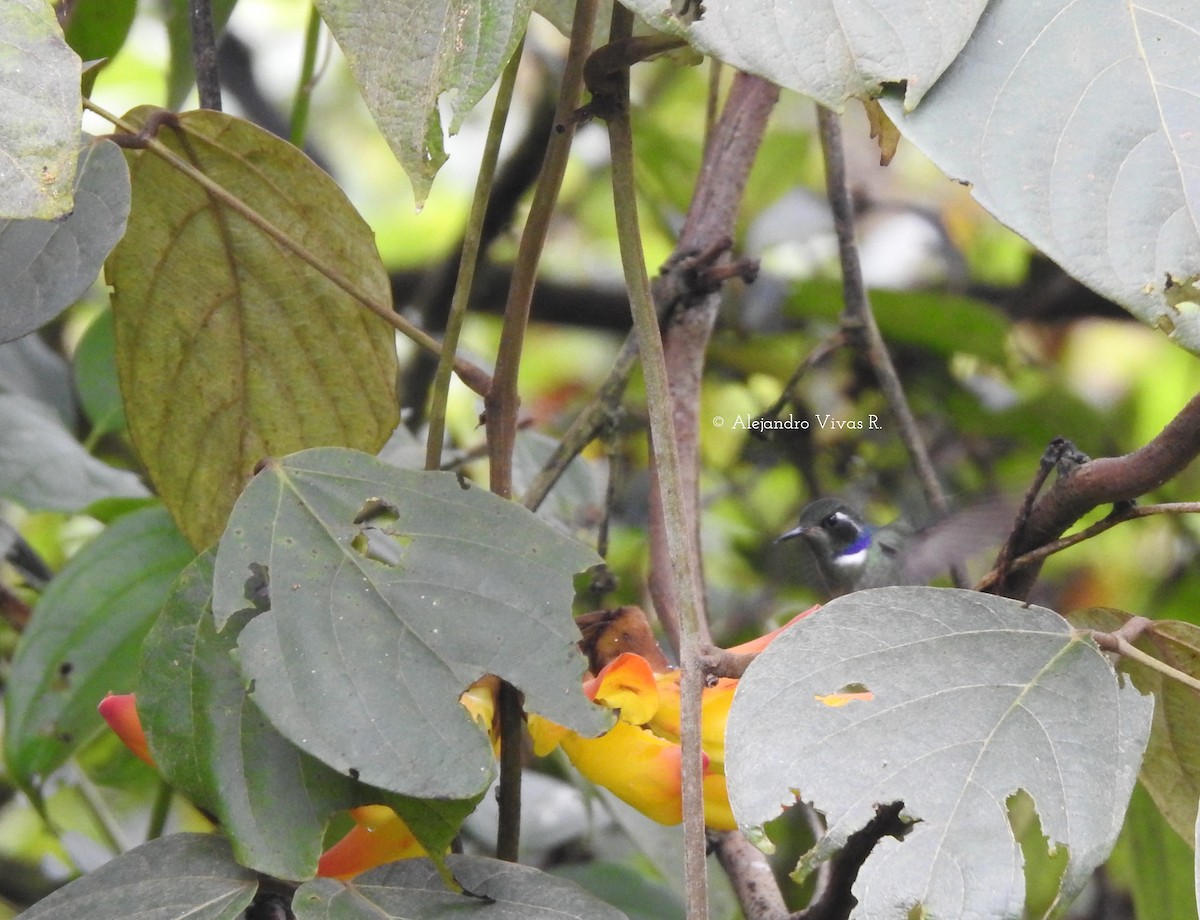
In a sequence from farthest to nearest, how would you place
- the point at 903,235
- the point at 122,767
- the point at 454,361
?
the point at 903,235 → the point at 122,767 → the point at 454,361

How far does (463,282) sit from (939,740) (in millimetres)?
444

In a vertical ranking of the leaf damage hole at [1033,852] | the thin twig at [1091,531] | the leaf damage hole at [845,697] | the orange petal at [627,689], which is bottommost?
the leaf damage hole at [1033,852]

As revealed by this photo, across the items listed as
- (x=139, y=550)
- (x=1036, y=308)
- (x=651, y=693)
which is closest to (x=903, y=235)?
(x=1036, y=308)

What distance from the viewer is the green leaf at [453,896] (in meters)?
0.75

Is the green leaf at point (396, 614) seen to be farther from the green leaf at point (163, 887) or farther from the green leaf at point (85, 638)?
the green leaf at point (85, 638)

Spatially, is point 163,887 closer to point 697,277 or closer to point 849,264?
point 697,277

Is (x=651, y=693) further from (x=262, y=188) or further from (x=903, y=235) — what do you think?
(x=903, y=235)

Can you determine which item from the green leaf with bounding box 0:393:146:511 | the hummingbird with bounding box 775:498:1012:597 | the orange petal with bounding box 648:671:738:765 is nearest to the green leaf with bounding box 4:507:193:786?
the green leaf with bounding box 0:393:146:511

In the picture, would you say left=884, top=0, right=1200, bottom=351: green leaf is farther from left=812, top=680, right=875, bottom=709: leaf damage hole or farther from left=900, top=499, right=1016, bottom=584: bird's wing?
left=900, top=499, right=1016, bottom=584: bird's wing

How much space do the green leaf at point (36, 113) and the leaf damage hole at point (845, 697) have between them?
484 mm

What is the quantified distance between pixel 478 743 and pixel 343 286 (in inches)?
14.5

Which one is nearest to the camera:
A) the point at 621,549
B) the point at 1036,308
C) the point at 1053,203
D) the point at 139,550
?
the point at 1053,203

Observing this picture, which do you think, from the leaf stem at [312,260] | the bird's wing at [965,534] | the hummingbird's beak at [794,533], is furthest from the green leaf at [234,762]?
the hummingbird's beak at [794,533]

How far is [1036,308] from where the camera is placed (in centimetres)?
264
